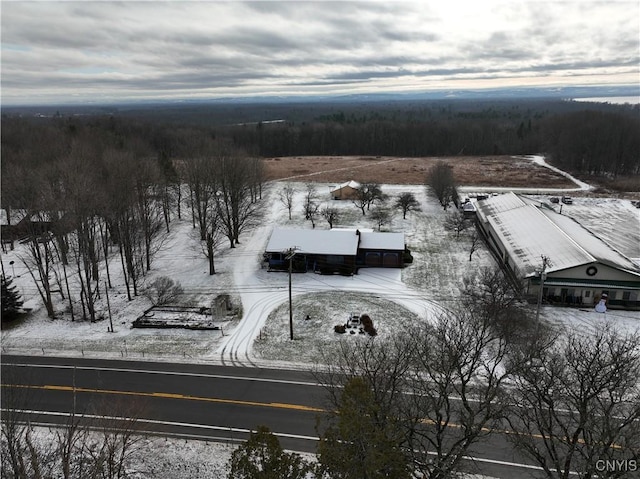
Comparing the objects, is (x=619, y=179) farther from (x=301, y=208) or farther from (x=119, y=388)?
(x=119, y=388)

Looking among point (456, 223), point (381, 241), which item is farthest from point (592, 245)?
point (381, 241)

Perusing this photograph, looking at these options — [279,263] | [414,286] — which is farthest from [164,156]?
[414,286]

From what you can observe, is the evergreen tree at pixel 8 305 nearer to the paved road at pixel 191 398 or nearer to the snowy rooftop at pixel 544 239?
the paved road at pixel 191 398

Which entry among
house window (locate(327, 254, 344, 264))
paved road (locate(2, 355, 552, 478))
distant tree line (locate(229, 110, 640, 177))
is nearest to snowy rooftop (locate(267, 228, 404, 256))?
house window (locate(327, 254, 344, 264))

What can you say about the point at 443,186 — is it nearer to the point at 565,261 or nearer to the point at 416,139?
the point at 565,261

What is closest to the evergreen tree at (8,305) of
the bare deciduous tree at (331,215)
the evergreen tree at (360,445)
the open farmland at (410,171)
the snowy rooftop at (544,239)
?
the evergreen tree at (360,445)

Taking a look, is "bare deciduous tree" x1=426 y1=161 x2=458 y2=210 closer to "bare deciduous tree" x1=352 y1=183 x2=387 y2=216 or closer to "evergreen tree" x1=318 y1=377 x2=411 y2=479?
"bare deciduous tree" x1=352 y1=183 x2=387 y2=216
